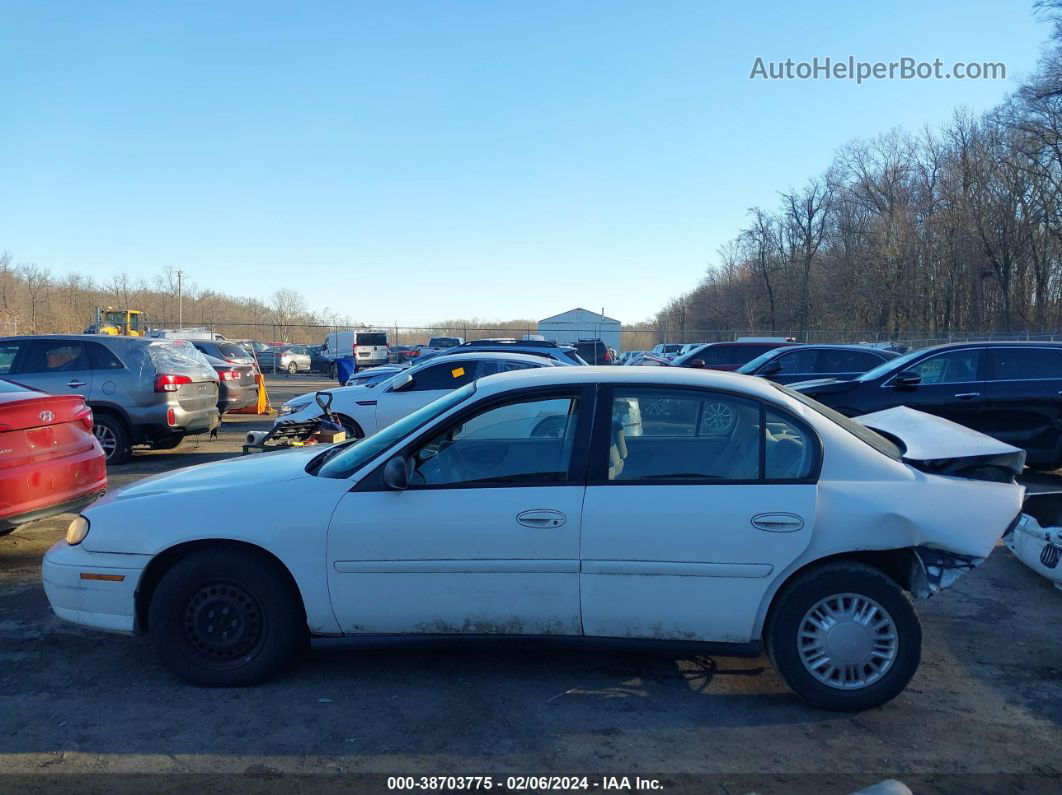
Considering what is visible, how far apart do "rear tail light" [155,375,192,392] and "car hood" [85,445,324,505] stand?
6.25m

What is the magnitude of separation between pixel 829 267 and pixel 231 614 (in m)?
58.9

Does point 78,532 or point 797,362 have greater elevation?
point 797,362

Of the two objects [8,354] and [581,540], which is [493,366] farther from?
[581,540]

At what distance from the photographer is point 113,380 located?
33.8 ft

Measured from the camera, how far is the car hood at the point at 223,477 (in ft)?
13.7

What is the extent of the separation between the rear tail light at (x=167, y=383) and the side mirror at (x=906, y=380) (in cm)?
923

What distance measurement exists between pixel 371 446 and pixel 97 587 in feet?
4.97

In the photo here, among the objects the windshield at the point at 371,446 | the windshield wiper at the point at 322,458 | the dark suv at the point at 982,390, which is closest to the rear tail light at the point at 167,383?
the windshield wiper at the point at 322,458

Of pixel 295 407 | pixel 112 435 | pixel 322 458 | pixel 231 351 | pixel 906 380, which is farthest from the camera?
pixel 231 351

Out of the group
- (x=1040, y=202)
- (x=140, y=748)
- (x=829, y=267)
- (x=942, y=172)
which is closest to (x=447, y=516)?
(x=140, y=748)

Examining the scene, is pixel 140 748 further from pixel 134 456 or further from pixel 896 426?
pixel 134 456

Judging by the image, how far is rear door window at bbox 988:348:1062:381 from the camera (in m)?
9.58

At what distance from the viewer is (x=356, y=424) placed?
1080cm

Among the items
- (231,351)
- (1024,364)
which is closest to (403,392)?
(1024,364)
